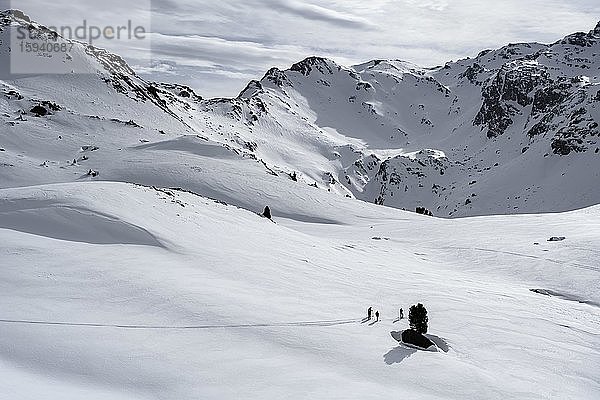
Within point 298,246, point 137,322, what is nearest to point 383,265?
point 298,246

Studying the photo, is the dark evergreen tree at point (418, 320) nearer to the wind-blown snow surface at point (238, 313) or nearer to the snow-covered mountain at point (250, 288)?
the snow-covered mountain at point (250, 288)

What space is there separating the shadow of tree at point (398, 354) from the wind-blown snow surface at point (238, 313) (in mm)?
72

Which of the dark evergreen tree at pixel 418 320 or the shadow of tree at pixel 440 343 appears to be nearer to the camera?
the shadow of tree at pixel 440 343

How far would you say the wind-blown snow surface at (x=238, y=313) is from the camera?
483 inches

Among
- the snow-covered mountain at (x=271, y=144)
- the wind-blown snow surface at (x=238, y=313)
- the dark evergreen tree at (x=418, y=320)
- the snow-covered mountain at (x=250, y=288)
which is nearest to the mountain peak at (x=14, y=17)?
the snow-covered mountain at (x=271, y=144)

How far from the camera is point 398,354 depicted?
15531 mm

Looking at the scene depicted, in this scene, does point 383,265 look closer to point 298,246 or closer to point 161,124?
point 298,246

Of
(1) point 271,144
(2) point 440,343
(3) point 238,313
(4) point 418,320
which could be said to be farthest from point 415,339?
(1) point 271,144

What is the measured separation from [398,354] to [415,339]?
131cm

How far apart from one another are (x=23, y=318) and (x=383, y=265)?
21.5m

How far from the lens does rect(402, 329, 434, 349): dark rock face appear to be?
16531 millimetres

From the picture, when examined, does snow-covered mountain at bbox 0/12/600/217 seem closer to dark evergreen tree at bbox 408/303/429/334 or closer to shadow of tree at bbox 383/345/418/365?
dark evergreen tree at bbox 408/303/429/334

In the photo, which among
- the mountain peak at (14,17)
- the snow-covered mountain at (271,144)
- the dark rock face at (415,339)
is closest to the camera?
the dark rock face at (415,339)

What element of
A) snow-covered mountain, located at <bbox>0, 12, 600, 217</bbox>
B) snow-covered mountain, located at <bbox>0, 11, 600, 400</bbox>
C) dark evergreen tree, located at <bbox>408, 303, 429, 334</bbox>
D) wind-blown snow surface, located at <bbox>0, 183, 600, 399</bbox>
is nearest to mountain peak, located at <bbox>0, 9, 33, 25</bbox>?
snow-covered mountain, located at <bbox>0, 12, 600, 217</bbox>
